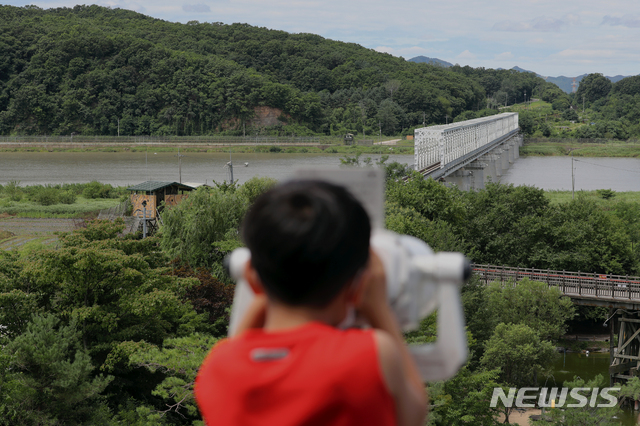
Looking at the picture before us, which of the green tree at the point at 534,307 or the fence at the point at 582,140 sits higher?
the fence at the point at 582,140

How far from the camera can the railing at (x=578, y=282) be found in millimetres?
25277

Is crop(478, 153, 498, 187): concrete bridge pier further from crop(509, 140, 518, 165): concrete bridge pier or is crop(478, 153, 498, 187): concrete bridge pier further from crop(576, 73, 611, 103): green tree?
crop(576, 73, 611, 103): green tree

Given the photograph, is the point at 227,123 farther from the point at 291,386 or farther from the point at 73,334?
the point at 291,386

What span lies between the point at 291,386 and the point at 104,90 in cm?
11677

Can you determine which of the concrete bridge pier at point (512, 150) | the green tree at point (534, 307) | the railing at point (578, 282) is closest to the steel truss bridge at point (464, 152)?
the concrete bridge pier at point (512, 150)

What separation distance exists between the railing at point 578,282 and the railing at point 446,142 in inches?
839

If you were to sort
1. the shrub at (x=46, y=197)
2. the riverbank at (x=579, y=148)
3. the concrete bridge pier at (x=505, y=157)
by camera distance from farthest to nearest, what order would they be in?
1. the riverbank at (x=579, y=148)
2. the concrete bridge pier at (x=505, y=157)
3. the shrub at (x=46, y=197)

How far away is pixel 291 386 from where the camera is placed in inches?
45.2

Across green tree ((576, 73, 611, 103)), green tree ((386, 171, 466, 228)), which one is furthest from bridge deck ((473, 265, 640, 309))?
green tree ((576, 73, 611, 103))

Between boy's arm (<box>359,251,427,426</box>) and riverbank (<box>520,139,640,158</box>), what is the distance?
107 metres

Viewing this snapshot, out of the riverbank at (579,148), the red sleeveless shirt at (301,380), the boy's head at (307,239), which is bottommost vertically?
the riverbank at (579,148)

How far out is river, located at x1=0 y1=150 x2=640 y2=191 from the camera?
62.2 metres

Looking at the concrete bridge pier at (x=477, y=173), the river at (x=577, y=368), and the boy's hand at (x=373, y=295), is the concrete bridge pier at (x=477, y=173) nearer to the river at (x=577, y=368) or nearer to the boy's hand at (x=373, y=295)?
the river at (x=577, y=368)

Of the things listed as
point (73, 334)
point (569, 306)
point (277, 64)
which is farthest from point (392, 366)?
point (277, 64)
